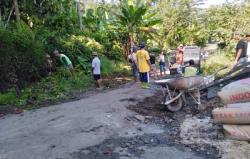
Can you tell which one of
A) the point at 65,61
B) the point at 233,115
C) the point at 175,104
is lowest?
the point at 175,104

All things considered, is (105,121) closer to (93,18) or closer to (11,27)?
(11,27)

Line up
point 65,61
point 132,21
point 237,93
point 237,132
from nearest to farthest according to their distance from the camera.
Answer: point 237,132 < point 237,93 < point 65,61 < point 132,21

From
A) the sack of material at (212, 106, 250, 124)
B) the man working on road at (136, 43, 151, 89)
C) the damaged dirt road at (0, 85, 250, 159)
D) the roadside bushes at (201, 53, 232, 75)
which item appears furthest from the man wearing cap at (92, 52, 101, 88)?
the sack of material at (212, 106, 250, 124)

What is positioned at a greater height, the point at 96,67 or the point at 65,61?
the point at 65,61

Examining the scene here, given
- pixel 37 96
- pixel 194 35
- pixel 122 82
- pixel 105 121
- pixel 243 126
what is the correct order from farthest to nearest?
pixel 194 35
pixel 122 82
pixel 37 96
pixel 105 121
pixel 243 126

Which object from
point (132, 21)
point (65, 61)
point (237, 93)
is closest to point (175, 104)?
point (237, 93)

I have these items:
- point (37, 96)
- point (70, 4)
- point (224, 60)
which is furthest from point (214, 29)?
point (37, 96)

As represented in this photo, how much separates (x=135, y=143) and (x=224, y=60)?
12.9m

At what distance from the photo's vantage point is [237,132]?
274 inches

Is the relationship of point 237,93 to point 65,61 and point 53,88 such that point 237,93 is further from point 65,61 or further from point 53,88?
point 65,61

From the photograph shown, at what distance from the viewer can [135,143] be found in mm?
7082

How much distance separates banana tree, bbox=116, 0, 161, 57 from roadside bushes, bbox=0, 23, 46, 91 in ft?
22.6

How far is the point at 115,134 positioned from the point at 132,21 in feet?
48.8

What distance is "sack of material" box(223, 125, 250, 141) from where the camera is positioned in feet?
22.5
